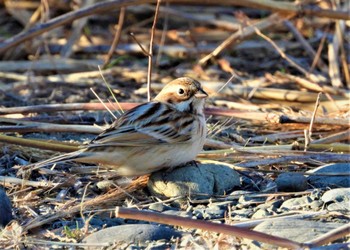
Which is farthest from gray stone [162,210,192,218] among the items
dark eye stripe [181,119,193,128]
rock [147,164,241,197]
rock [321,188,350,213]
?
rock [321,188,350,213]

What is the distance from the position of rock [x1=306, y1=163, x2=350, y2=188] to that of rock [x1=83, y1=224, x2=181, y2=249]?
975mm

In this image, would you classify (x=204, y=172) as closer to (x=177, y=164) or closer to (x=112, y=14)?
(x=177, y=164)

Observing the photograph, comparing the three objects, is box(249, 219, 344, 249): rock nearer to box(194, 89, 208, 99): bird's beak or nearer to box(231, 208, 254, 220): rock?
box(231, 208, 254, 220): rock

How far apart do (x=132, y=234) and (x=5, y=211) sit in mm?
610

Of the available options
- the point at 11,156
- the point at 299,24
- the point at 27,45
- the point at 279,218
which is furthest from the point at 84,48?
the point at 279,218

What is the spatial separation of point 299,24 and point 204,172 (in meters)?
3.50

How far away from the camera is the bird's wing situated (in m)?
4.34

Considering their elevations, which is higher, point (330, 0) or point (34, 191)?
point (330, 0)

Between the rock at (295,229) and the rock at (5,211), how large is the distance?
107cm

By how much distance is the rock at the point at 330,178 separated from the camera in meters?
4.43

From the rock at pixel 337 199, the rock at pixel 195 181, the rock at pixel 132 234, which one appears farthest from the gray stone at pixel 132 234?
the rock at pixel 337 199

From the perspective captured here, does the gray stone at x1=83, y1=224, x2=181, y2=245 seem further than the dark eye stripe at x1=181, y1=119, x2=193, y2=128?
No

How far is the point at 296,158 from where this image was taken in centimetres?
473

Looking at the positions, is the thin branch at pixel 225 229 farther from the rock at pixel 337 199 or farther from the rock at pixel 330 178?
the rock at pixel 330 178
